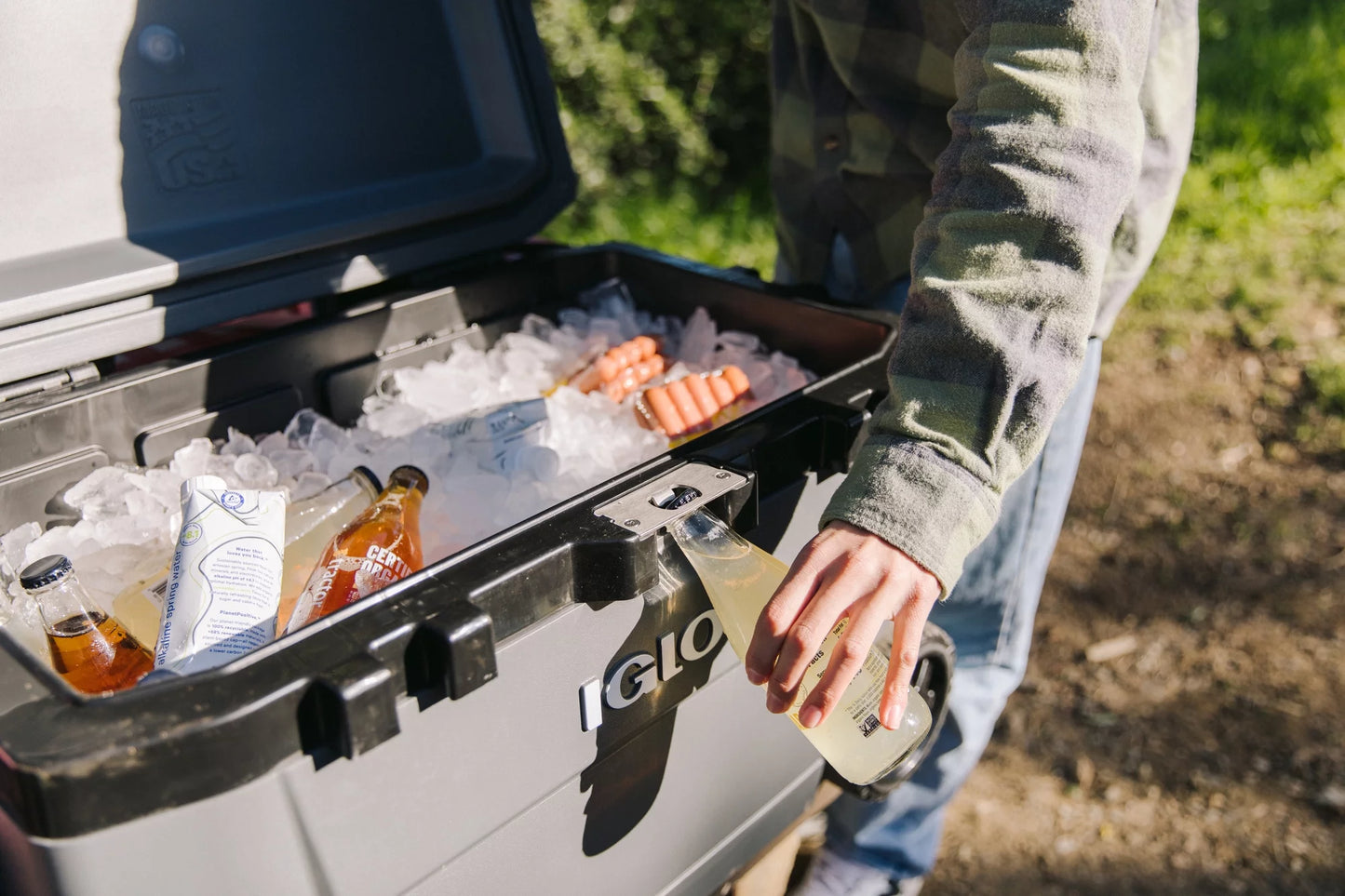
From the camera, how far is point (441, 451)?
135 centimetres

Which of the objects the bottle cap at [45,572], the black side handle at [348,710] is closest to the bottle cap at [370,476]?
the bottle cap at [45,572]

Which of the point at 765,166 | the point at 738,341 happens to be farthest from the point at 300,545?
the point at 765,166

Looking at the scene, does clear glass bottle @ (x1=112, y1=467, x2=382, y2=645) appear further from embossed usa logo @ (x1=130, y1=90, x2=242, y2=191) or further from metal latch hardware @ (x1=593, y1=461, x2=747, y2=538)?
embossed usa logo @ (x1=130, y1=90, x2=242, y2=191)

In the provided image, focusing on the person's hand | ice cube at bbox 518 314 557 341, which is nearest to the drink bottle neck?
the person's hand

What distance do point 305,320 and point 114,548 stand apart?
461 mm

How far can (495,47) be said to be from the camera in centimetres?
166

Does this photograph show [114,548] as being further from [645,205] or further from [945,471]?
[645,205]

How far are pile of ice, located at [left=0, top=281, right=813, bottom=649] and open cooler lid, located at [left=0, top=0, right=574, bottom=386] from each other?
18 centimetres

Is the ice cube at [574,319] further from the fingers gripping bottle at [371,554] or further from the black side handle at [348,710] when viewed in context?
the black side handle at [348,710]

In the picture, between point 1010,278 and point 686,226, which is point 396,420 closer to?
point 1010,278

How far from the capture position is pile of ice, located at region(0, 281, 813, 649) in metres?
1.16

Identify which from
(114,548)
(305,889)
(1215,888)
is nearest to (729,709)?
(305,889)

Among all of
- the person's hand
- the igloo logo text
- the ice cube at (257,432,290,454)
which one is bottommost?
the igloo logo text

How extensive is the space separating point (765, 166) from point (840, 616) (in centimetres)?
432
